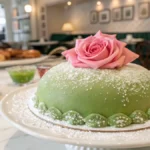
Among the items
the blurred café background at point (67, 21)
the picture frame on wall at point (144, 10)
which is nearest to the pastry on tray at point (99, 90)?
the blurred café background at point (67, 21)

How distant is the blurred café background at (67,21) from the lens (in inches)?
240

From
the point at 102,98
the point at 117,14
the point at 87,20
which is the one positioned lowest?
the point at 102,98

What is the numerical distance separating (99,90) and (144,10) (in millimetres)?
5779

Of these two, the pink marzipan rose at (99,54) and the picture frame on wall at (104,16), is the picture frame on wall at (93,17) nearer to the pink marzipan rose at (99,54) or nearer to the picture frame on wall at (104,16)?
the picture frame on wall at (104,16)

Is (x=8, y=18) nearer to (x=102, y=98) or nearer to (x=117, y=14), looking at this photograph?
(x=117, y=14)

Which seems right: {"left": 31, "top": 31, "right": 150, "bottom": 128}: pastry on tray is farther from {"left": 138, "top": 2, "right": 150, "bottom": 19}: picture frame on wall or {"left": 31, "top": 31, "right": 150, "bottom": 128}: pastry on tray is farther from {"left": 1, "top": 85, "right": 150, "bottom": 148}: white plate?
{"left": 138, "top": 2, "right": 150, "bottom": 19}: picture frame on wall

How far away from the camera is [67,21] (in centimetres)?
831

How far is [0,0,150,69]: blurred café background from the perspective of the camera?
20.0ft

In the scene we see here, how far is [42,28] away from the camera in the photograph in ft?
27.6

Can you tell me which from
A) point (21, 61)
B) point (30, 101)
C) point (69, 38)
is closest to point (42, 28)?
point (69, 38)

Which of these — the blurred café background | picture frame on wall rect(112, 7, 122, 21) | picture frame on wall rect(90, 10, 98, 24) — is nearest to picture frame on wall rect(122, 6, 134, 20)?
the blurred café background

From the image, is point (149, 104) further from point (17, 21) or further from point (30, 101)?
point (17, 21)

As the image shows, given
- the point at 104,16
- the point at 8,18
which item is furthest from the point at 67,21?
the point at 8,18

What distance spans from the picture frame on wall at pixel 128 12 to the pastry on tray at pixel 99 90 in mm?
5921
